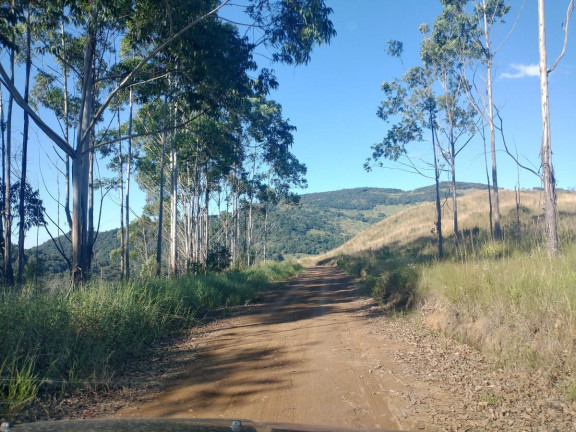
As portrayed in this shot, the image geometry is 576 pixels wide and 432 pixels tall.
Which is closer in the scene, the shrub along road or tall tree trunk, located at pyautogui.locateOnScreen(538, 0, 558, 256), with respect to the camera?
the shrub along road

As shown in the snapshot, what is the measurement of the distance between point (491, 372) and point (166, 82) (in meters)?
12.2

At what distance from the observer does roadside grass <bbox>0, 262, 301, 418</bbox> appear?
5203 mm

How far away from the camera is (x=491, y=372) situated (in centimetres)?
587

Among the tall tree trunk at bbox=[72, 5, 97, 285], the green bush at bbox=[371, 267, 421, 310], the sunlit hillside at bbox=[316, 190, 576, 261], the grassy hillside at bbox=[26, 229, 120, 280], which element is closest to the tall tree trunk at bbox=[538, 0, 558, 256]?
the green bush at bbox=[371, 267, 421, 310]

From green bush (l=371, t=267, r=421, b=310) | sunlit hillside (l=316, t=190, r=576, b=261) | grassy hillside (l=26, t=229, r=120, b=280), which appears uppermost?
sunlit hillside (l=316, t=190, r=576, b=261)

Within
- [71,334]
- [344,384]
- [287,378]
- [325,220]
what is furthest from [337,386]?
[325,220]

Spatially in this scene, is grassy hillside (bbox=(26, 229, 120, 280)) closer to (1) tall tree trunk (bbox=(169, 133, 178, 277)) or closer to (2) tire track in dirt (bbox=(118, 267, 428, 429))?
(1) tall tree trunk (bbox=(169, 133, 178, 277))

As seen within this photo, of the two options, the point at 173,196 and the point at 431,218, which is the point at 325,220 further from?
the point at 173,196

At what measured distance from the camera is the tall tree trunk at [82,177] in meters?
10.7

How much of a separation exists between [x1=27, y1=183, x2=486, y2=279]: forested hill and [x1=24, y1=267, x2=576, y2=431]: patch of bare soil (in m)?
31.5

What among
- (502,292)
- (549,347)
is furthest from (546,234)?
(549,347)

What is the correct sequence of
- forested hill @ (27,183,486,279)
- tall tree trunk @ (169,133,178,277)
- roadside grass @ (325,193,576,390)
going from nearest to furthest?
1. roadside grass @ (325,193,576,390)
2. tall tree trunk @ (169,133,178,277)
3. forested hill @ (27,183,486,279)

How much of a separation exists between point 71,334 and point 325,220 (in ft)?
358

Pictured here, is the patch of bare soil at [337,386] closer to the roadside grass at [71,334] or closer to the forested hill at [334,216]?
the roadside grass at [71,334]
